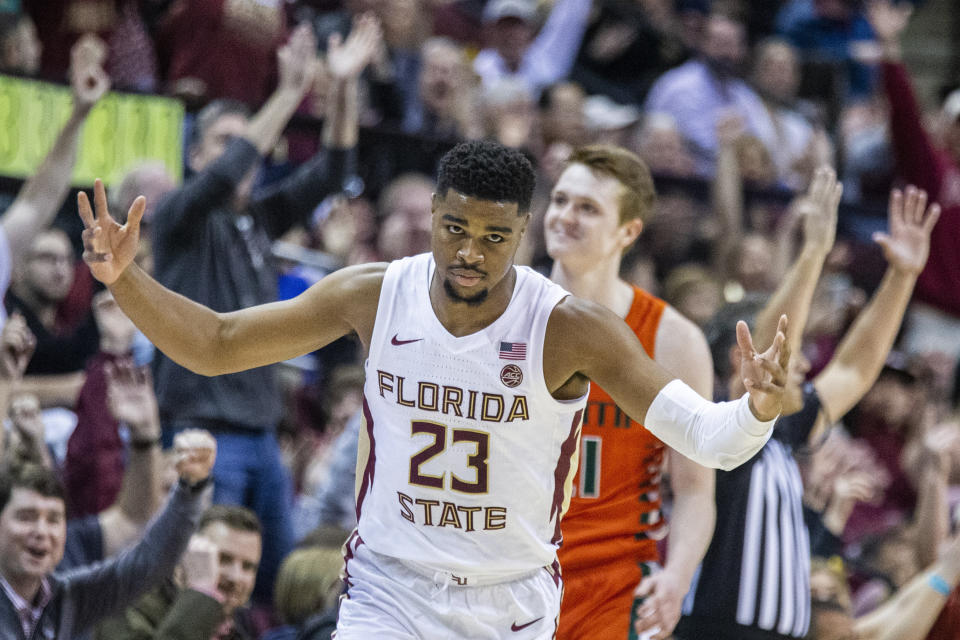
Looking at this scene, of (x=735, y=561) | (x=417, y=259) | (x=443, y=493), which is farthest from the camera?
(x=735, y=561)

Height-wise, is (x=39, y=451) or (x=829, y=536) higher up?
(x=39, y=451)

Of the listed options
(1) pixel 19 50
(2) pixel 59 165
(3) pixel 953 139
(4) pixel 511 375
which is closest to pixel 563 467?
(4) pixel 511 375

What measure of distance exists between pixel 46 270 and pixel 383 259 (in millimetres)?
2008

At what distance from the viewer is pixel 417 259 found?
371 cm

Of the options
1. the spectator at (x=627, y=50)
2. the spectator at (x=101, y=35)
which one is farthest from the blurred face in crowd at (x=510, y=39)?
the spectator at (x=101, y=35)

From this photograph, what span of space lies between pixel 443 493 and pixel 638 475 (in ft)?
3.91

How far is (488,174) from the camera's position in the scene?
3.44 metres

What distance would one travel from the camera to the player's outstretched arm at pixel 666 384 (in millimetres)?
3297

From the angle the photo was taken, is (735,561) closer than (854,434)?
Yes

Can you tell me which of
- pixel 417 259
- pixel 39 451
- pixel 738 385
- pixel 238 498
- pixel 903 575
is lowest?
pixel 903 575

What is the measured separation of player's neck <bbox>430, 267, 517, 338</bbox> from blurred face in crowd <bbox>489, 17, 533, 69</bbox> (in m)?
6.97

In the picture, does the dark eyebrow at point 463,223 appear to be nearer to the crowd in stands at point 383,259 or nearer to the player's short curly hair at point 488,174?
the player's short curly hair at point 488,174

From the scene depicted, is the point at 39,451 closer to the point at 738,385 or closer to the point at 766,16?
the point at 738,385

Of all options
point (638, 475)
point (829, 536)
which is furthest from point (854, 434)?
point (638, 475)
